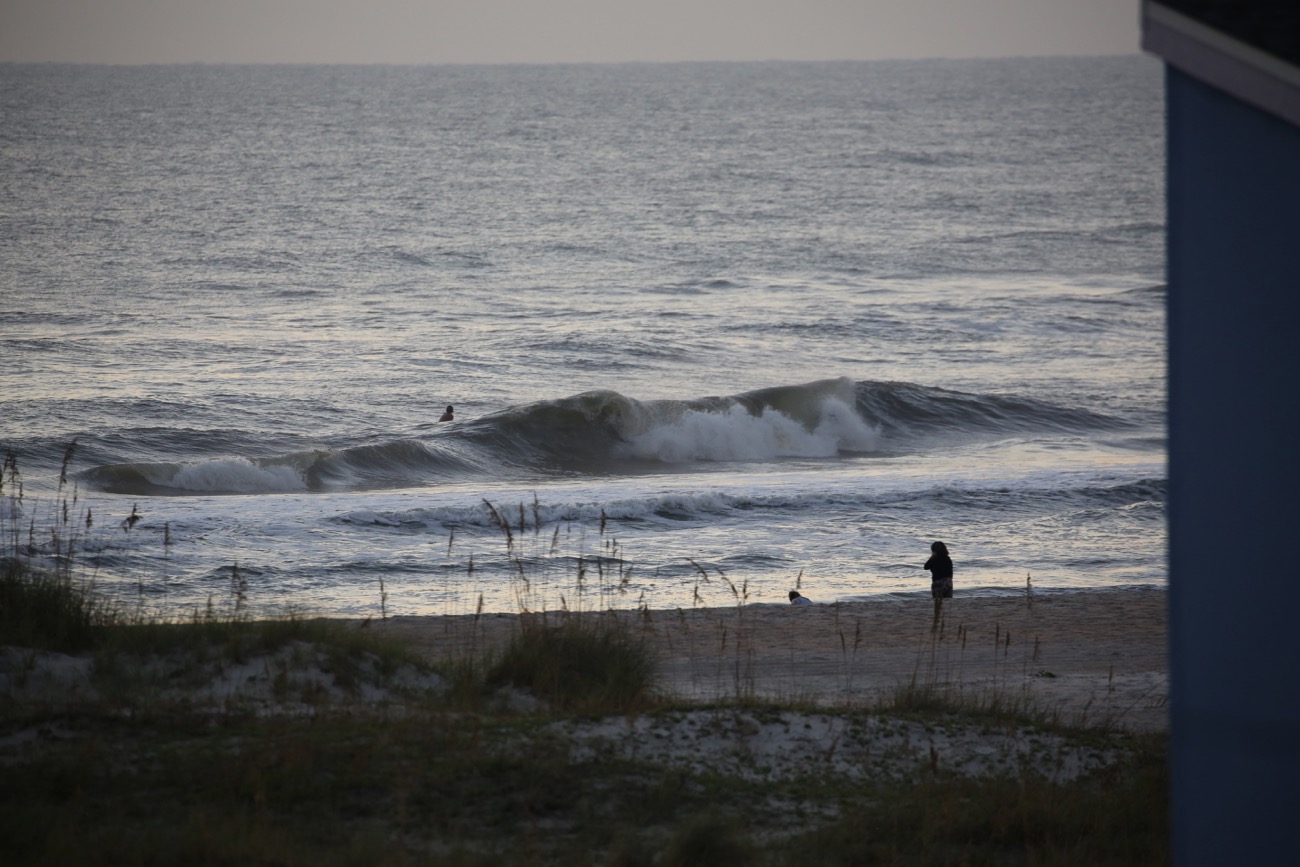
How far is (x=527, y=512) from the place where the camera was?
18.9 meters

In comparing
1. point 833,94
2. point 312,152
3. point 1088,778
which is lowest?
point 1088,778

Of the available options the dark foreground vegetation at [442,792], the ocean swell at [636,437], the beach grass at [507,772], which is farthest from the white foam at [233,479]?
the dark foreground vegetation at [442,792]

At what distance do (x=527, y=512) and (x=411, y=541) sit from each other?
7.20 feet

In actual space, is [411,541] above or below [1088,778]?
above

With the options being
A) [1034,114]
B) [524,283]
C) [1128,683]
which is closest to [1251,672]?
[1128,683]

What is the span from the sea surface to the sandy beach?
77 centimetres

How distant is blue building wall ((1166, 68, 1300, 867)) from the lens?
4.28 metres

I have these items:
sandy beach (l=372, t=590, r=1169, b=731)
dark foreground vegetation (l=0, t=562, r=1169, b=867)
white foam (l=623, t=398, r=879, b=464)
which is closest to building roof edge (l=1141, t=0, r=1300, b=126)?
dark foreground vegetation (l=0, t=562, r=1169, b=867)

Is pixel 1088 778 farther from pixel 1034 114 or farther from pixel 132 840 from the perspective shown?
pixel 1034 114

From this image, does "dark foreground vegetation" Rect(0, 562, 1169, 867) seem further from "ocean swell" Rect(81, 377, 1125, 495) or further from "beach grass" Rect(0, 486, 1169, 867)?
"ocean swell" Rect(81, 377, 1125, 495)

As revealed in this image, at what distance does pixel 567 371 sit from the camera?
32.7 meters

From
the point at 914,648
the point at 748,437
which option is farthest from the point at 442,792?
the point at 748,437

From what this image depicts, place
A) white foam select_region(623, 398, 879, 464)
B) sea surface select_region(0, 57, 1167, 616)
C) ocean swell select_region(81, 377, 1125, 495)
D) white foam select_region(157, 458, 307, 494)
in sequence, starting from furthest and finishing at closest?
white foam select_region(623, 398, 879, 464), ocean swell select_region(81, 377, 1125, 495), white foam select_region(157, 458, 307, 494), sea surface select_region(0, 57, 1167, 616)

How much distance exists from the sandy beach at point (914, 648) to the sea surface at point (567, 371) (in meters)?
0.77
